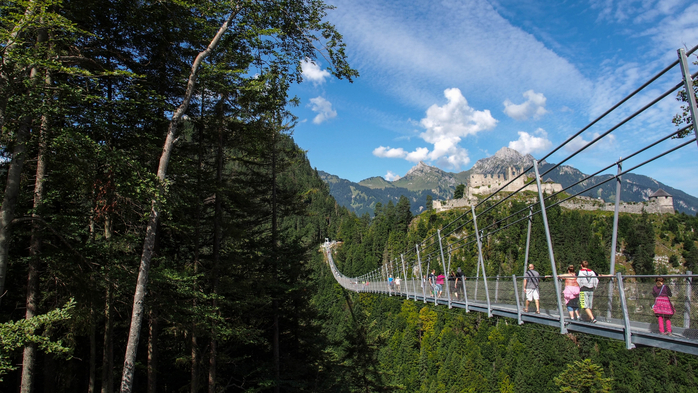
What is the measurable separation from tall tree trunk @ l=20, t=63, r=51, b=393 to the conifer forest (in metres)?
0.02

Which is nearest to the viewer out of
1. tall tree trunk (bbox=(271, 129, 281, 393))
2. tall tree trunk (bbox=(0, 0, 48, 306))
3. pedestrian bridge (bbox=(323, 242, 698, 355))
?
pedestrian bridge (bbox=(323, 242, 698, 355))

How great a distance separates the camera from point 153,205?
14.8 feet

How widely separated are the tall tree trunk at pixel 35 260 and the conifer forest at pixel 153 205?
0.07ft

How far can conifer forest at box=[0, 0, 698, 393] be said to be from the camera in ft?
13.8

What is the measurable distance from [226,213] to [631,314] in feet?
26.7

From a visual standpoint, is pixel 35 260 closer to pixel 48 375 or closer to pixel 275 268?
pixel 48 375

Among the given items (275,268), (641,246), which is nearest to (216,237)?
(275,268)

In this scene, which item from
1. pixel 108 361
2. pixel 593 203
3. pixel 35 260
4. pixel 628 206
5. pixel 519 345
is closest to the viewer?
pixel 35 260

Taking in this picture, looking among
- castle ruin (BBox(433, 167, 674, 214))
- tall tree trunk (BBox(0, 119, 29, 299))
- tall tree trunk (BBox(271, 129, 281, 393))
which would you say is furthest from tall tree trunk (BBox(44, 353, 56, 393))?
castle ruin (BBox(433, 167, 674, 214))

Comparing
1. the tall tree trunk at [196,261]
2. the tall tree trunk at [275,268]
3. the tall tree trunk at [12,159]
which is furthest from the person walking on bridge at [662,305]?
the tall tree trunk at [275,268]

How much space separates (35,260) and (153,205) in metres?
1.75

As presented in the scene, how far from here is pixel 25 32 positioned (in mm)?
4078

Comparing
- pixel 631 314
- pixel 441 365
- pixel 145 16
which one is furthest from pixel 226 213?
pixel 441 365

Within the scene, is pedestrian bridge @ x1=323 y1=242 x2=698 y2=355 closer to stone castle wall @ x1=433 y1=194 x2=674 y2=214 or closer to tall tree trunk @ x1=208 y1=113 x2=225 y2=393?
tall tree trunk @ x1=208 y1=113 x2=225 y2=393
